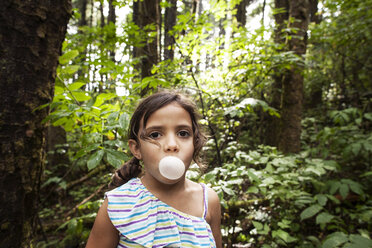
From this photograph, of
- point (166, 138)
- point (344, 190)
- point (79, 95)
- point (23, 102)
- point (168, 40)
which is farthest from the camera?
point (168, 40)

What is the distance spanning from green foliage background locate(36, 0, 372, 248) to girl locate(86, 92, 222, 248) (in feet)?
0.78

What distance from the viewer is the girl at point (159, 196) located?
96 centimetres

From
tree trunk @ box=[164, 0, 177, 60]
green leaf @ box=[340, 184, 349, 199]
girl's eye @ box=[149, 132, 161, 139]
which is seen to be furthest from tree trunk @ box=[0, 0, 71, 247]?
green leaf @ box=[340, 184, 349, 199]

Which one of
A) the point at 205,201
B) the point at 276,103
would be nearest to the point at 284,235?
the point at 205,201

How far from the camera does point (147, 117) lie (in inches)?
43.5

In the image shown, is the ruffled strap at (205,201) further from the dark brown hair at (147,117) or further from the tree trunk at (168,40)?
the tree trunk at (168,40)

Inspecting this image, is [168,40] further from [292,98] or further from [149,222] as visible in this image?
[149,222]

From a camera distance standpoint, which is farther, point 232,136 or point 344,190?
point 232,136

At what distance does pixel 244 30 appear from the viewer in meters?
2.61

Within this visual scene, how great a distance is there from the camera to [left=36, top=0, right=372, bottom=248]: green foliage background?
1.66m

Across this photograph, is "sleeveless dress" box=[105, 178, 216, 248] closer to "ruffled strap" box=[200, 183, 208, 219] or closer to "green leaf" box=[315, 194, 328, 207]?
"ruffled strap" box=[200, 183, 208, 219]

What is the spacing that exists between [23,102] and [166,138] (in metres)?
0.98

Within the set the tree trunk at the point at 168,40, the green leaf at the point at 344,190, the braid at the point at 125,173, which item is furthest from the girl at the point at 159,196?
the green leaf at the point at 344,190

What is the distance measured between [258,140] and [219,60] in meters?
3.79
